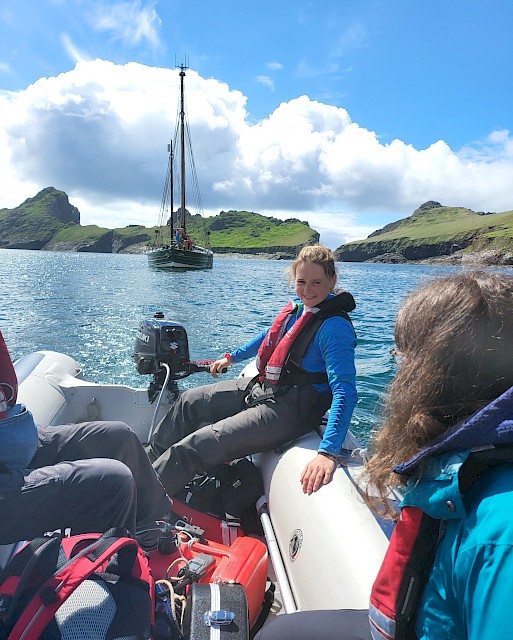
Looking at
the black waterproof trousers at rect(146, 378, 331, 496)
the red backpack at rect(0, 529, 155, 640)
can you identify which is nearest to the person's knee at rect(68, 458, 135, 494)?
the red backpack at rect(0, 529, 155, 640)

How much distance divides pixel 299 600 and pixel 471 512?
4.90 feet

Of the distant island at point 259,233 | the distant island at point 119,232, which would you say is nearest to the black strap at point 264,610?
the distant island at point 259,233

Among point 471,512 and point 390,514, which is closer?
point 471,512

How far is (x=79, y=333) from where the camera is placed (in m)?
9.14

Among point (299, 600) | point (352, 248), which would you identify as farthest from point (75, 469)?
point (352, 248)

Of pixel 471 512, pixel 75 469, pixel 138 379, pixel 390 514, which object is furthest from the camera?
pixel 138 379

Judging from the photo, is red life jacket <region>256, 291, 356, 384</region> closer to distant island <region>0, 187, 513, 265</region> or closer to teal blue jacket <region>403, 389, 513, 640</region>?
teal blue jacket <region>403, 389, 513, 640</region>

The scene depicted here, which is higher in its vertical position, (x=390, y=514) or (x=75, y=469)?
(x=390, y=514)

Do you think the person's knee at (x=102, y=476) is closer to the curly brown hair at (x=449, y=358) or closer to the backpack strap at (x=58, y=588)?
the backpack strap at (x=58, y=588)

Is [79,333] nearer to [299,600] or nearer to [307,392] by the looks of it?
[307,392]

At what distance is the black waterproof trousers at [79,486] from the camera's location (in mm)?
1691

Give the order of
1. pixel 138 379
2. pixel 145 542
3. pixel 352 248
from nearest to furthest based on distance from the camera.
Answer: pixel 145 542 < pixel 138 379 < pixel 352 248

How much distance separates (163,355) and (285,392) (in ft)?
3.72

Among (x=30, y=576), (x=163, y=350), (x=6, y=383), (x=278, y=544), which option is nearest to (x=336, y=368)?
(x=278, y=544)
